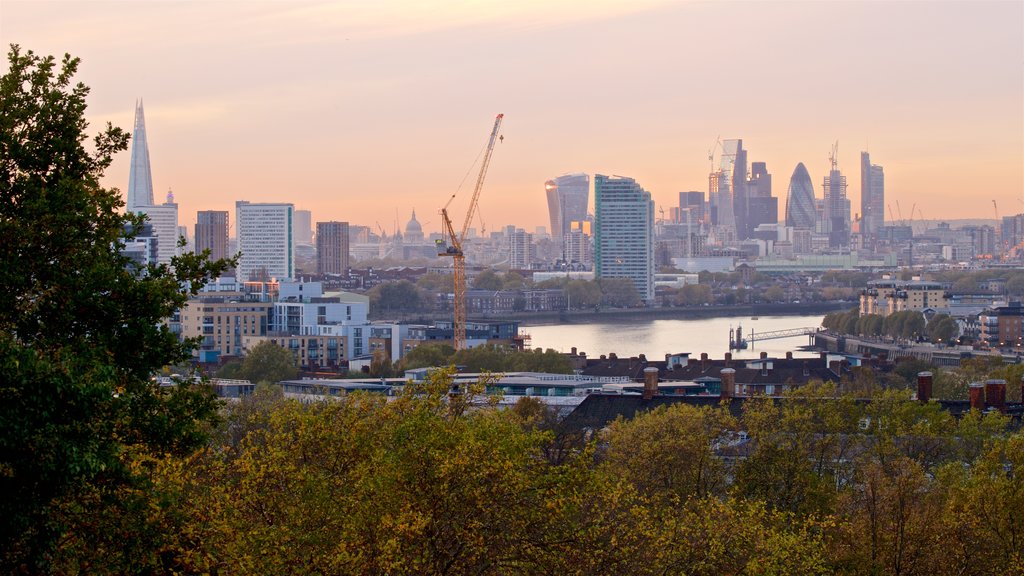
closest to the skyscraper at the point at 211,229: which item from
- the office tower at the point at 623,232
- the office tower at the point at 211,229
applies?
the office tower at the point at 211,229

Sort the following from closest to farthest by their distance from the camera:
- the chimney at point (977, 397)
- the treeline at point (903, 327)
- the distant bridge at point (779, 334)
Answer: the chimney at point (977, 397), the treeline at point (903, 327), the distant bridge at point (779, 334)

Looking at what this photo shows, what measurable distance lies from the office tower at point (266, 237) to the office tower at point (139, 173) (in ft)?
19.1

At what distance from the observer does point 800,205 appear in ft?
414

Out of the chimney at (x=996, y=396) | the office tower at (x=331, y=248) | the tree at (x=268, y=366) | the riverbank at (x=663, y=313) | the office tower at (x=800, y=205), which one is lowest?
the tree at (x=268, y=366)

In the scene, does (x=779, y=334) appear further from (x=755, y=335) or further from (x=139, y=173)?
(x=139, y=173)

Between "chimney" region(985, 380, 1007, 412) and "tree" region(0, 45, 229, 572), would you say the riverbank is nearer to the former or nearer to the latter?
"chimney" region(985, 380, 1007, 412)

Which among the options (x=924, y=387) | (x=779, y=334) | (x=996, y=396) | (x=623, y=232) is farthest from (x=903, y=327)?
(x=623, y=232)

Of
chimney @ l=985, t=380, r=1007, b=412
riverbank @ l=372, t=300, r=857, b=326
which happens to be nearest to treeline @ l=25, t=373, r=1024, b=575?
chimney @ l=985, t=380, r=1007, b=412

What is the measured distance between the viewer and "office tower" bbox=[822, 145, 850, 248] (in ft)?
405

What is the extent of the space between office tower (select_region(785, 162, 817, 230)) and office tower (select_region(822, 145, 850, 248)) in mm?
1194

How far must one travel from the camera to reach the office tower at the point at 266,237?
210ft

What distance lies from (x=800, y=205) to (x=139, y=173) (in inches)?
2730

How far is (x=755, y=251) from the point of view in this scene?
111m

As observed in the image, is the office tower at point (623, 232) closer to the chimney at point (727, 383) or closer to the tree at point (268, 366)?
the tree at point (268, 366)
